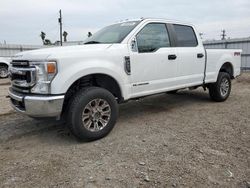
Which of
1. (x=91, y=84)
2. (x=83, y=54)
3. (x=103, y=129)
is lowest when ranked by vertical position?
(x=103, y=129)

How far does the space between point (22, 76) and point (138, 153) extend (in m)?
2.06

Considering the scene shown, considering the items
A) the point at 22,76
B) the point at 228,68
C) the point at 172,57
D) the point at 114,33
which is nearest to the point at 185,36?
the point at 172,57

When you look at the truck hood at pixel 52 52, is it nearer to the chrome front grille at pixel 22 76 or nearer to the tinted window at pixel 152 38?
the chrome front grille at pixel 22 76

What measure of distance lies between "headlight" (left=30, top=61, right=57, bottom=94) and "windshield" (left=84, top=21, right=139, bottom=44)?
1.45m

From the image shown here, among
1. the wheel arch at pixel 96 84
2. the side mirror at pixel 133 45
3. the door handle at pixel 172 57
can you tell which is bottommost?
the wheel arch at pixel 96 84

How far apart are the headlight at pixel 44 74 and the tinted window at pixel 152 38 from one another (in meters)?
1.69

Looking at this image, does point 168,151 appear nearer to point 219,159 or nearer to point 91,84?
point 219,159

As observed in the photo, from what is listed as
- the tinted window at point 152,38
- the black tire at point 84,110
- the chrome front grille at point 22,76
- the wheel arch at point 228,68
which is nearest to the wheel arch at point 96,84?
the black tire at point 84,110

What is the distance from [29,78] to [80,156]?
1329 mm

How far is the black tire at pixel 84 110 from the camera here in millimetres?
3918

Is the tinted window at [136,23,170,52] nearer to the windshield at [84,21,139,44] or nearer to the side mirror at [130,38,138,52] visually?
the side mirror at [130,38,138,52]

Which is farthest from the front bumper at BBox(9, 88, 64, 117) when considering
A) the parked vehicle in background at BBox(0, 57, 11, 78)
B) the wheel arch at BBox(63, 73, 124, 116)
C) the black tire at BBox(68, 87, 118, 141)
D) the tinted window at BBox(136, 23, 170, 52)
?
the parked vehicle in background at BBox(0, 57, 11, 78)

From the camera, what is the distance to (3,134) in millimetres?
4633

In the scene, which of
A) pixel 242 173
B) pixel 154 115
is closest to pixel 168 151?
pixel 242 173
